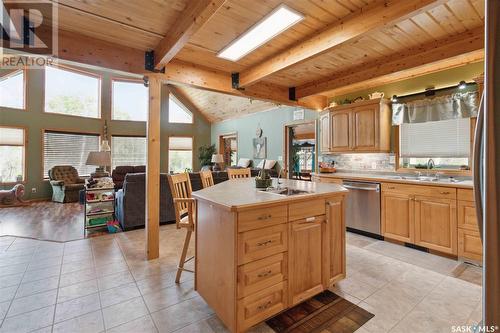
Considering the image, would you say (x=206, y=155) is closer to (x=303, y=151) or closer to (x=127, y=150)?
(x=127, y=150)

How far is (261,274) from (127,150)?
330 inches

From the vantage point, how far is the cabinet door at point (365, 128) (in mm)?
3812

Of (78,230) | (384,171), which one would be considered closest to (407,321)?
(384,171)

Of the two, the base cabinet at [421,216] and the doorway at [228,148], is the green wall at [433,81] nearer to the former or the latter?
the base cabinet at [421,216]

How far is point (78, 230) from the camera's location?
4.00m

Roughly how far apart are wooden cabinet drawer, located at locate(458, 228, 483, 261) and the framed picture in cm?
493

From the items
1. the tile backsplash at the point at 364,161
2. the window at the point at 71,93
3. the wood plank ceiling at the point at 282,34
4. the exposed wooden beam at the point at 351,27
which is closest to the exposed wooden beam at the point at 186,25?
the wood plank ceiling at the point at 282,34

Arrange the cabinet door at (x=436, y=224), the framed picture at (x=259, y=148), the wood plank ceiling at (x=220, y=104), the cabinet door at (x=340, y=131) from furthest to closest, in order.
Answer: the wood plank ceiling at (x=220, y=104), the framed picture at (x=259, y=148), the cabinet door at (x=340, y=131), the cabinet door at (x=436, y=224)

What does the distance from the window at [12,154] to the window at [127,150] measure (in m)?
2.30

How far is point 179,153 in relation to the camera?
9641 mm

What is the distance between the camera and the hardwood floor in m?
3.75

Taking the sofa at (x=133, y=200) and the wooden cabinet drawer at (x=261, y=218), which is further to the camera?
the sofa at (x=133, y=200)

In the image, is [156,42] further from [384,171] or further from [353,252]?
[384,171]

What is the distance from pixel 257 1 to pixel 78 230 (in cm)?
436
